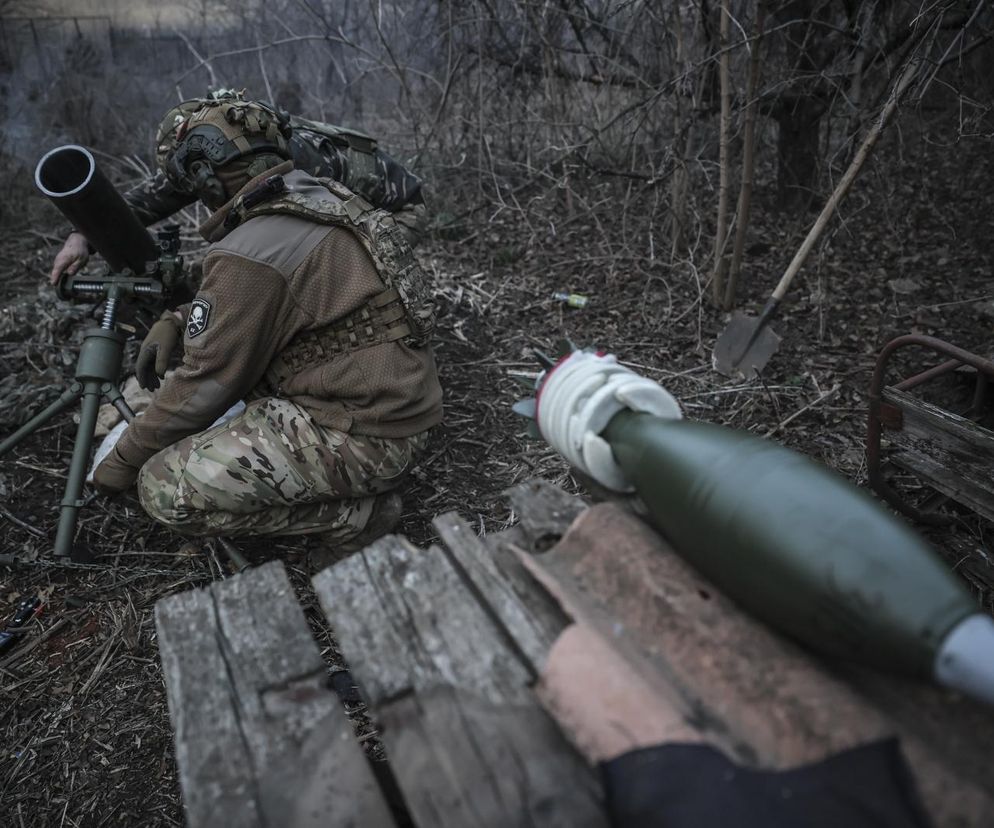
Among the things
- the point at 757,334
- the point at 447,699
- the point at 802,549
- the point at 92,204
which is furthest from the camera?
the point at 757,334

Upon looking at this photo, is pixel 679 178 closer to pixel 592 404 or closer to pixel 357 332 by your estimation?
pixel 357 332

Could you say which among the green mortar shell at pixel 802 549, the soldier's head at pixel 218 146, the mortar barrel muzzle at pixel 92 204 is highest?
the soldier's head at pixel 218 146

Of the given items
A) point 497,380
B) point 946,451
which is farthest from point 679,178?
point 946,451

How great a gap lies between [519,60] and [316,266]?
4.18 metres

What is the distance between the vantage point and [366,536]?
128 inches

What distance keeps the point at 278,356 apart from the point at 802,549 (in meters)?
2.28

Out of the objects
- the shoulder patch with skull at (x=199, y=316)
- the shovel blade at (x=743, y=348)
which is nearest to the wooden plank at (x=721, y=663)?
the shoulder patch with skull at (x=199, y=316)

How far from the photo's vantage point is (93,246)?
3.38m

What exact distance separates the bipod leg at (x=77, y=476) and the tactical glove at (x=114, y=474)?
0.07m

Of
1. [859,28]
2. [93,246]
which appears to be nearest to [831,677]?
[93,246]

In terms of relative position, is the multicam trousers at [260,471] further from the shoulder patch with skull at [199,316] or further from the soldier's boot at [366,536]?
the shoulder patch with skull at [199,316]

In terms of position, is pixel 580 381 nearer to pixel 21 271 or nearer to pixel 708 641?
pixel 708 641

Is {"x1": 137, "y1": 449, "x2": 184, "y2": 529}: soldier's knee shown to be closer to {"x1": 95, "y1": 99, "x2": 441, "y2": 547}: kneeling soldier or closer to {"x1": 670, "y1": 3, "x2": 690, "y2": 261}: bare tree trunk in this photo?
{"x1": 95, "y1": 99, "x2": 441, "y2": 547}: kneeling soldier

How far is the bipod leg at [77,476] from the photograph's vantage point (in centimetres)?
305
